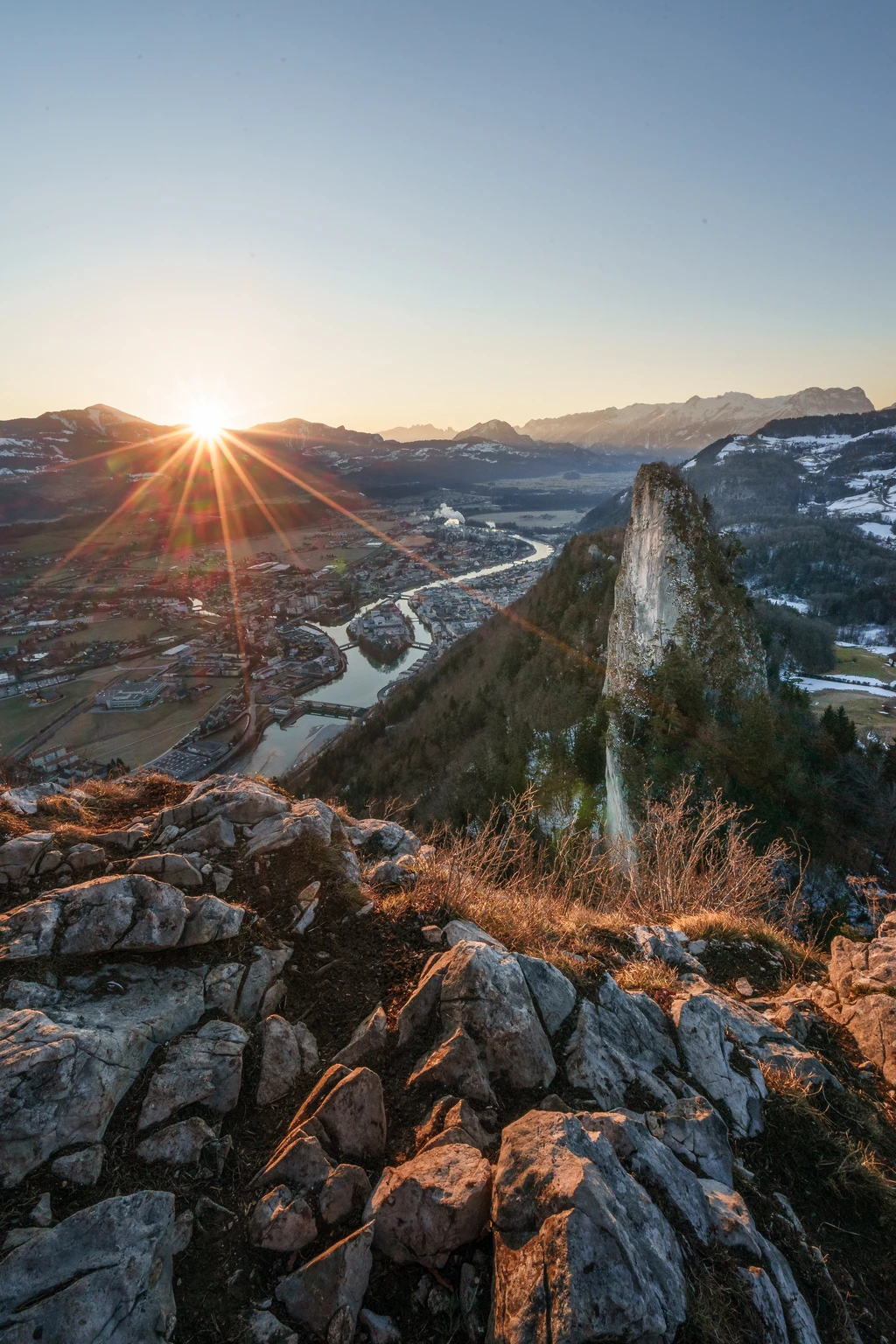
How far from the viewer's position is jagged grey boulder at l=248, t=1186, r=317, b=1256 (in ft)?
8.31

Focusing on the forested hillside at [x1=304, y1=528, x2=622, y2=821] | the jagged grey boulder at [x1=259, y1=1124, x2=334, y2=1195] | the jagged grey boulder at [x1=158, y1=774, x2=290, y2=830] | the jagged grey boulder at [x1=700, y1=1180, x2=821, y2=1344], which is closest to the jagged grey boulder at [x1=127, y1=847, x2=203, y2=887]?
the jagged grey boulder at [x1=158, y1=774, x2=290, y2=830]

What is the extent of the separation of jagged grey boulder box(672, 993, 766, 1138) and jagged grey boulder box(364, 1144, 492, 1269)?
203 cm

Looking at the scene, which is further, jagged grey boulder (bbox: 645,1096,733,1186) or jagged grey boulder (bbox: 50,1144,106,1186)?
jagged grey boulder (bbox: 645,1096,733,1186)

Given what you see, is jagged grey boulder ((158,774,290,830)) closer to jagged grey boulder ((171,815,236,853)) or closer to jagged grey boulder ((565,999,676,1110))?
jagged grey boulder ((171,815,236,853))

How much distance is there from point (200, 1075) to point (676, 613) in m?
16.7

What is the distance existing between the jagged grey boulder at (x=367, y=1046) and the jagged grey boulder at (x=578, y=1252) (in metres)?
1.17

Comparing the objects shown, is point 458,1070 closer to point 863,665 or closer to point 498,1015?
point 498,1015

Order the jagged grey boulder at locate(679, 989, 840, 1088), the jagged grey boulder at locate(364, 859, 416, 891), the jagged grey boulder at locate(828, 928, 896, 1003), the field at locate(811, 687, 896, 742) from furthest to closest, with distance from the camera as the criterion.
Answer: the field at locate(811, 687, 896, 742)
the jagged grey boulder at locate(364, 859, 416, 891)
the jagged grey boulder at locate(828, 928, 896, 1003)
the jagged grey boulder at locate(679, 989, 840, 1088)

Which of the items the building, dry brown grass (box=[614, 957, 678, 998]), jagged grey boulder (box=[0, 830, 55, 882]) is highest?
jagged grey boulder (box=[0, 830, 55, 882])

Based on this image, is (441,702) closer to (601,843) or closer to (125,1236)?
(601,843)

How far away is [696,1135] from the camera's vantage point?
3.26m

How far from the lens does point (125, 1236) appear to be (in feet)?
7.91

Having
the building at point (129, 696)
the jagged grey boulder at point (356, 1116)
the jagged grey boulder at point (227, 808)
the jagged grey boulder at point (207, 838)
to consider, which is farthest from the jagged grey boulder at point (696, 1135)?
the building at point (129, 696)

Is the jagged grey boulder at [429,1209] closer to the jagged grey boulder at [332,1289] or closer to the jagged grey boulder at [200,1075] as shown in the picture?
the jagged grey boulder at [332,1289]
